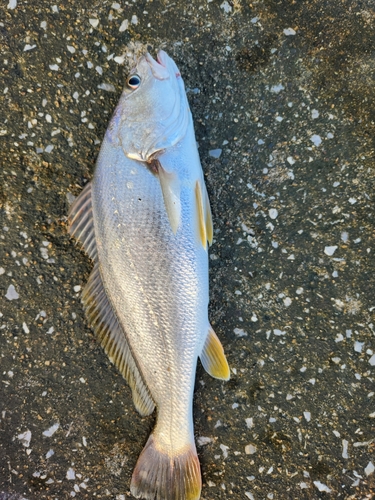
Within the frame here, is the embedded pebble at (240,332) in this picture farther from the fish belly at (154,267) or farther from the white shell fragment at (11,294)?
the white shell fragment at (11,294)

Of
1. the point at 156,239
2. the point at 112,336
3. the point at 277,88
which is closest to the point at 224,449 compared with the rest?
Result: the point at 112,336

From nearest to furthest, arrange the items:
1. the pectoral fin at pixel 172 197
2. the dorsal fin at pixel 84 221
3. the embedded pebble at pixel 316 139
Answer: the pectoral fin at pixel 172 197 → the dorsal fin at pixel 84 221 → the embedded pebble at pixel 316 139

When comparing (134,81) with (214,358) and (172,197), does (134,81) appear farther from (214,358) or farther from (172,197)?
(214,358)

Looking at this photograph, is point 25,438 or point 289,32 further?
point 25,438

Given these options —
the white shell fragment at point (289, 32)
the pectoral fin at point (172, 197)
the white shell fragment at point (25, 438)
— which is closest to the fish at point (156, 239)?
the pectoral fin at point (172, 197)

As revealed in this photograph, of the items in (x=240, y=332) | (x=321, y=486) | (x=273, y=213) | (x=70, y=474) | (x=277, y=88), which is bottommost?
(x=321, y=486)

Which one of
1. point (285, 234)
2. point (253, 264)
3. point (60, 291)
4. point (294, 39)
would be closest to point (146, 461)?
point (60, 291)
